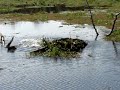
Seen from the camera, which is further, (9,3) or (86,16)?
(9,3)

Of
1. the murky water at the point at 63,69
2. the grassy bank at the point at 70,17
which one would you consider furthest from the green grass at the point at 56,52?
the grassy bank at the point at 70,17

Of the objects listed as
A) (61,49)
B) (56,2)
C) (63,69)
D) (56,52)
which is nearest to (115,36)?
(61,49)

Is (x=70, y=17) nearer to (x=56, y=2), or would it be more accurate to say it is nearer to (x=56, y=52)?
(x=56, y=2)

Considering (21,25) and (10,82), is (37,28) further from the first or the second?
(10,82)

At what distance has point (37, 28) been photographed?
201ft

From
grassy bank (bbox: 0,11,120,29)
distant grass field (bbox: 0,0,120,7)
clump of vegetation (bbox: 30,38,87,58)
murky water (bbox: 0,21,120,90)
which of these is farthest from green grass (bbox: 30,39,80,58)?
distant grass field (bbox: 0,0,120,7)

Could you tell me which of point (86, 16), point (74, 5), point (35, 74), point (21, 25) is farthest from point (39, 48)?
point (74, 5)

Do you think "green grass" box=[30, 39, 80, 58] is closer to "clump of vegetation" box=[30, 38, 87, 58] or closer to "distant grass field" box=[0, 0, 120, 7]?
"clump of vegetation" box=[30, 38, 87, 58]

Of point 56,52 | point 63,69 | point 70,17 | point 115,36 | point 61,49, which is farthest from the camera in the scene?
point 70,17

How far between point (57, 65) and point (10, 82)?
664 cm

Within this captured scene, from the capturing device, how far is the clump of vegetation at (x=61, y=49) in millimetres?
40625

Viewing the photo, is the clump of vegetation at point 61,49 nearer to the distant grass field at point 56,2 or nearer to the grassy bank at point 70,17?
the grassy bank at point 70,17

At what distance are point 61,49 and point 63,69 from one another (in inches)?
258

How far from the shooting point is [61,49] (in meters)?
41.8
